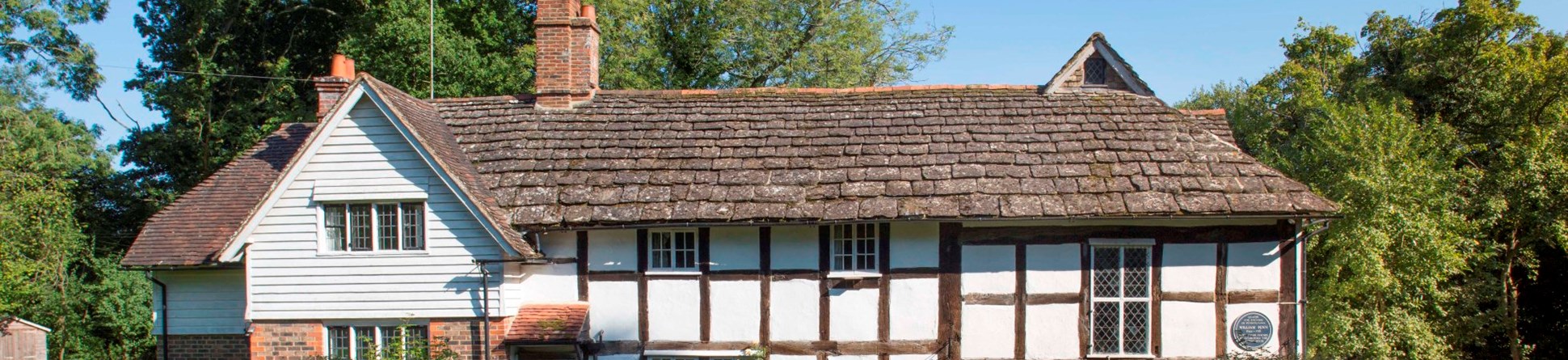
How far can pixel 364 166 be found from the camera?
13016 mm

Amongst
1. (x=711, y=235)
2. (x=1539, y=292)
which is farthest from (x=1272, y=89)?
(x=711, y=235)

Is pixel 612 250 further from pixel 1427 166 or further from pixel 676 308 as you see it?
pixel 1427 166

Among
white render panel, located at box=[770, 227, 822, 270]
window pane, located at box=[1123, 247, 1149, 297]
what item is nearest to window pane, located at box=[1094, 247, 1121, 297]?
window pane, located at box=[1123, 247, 1149, 297]

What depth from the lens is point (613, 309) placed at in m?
13.4

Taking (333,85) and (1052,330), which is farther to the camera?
(333,85)

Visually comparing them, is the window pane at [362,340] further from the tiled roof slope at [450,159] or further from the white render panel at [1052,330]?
the white render panel at [1052,330]

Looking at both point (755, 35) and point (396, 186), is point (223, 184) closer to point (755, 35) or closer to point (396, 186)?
point (396, 186)

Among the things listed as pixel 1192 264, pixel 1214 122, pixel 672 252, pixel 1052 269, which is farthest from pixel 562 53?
pixel 1214 122

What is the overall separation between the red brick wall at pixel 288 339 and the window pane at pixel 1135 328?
1148 centimetres

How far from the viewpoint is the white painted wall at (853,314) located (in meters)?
13.1

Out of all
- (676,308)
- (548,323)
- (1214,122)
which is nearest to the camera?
(548,323)

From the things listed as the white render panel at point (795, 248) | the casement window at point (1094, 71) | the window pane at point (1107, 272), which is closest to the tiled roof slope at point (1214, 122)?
the casement window at point (1094, 71)

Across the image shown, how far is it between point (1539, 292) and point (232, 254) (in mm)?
27794

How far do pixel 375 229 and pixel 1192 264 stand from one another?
1162 cm
